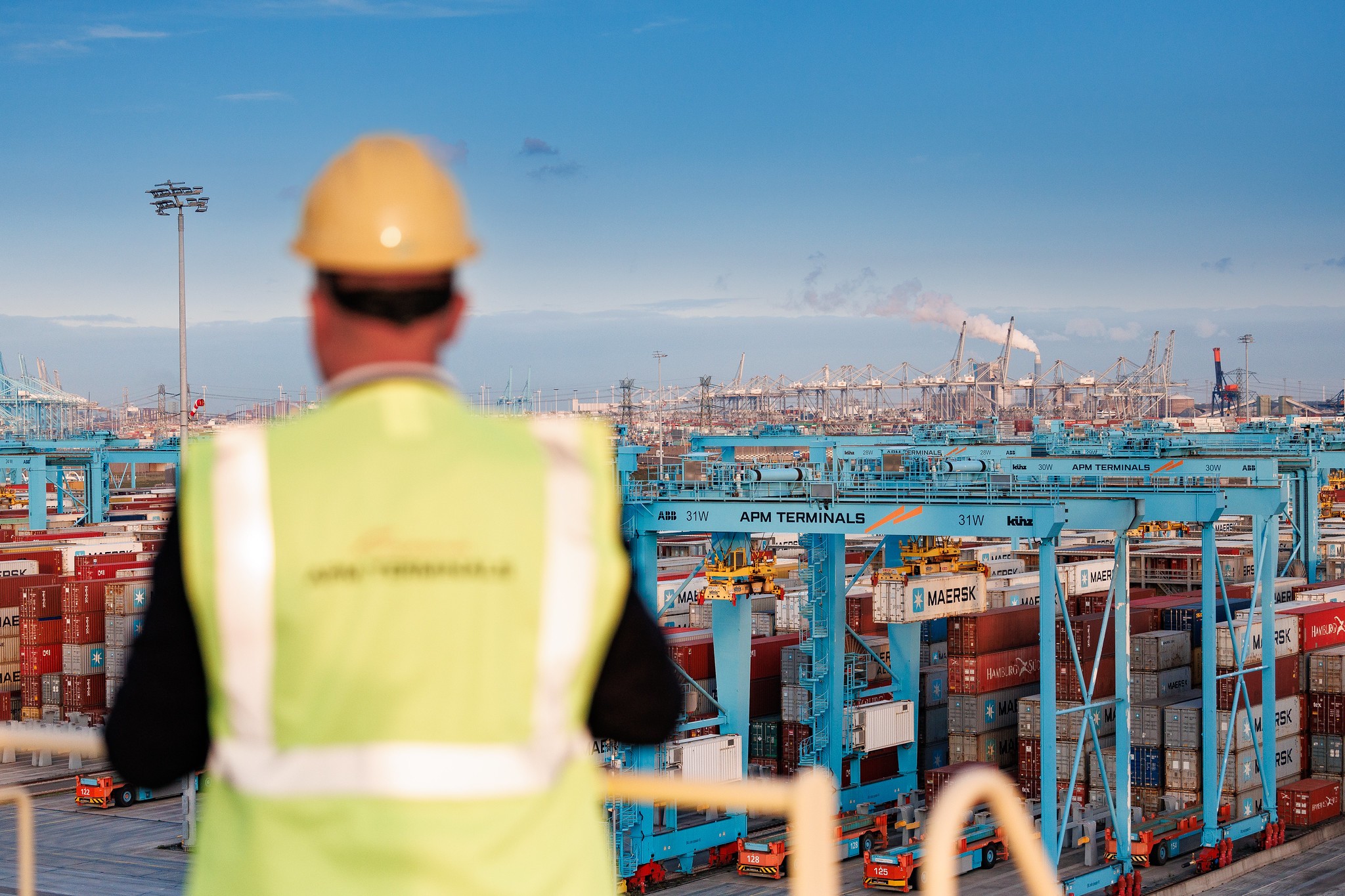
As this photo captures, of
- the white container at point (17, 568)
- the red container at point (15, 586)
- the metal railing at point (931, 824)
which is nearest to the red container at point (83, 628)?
the red container at point (15, 586)

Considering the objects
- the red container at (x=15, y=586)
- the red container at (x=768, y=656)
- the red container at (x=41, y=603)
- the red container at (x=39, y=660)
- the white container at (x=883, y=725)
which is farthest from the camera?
the red container at (x=15, y=586)

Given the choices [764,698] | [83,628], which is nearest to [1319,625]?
[764,698]

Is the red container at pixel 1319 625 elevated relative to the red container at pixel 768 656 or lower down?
elevated

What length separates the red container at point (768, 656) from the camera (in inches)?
1200

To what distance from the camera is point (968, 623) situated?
28812 mm

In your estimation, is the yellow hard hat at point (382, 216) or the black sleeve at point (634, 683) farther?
the black sleeve at point (634, 683)

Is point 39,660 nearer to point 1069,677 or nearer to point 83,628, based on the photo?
point 83,628

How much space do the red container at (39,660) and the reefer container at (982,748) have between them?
73.9 feet

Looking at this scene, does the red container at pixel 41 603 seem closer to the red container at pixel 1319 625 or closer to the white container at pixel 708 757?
the white container at pixel 708 757

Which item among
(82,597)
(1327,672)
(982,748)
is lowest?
(982,748)

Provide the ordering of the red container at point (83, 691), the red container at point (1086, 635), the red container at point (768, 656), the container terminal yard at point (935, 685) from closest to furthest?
1. the container terminal yard at point (935, 685)
2. the red container at point (1086, 635)
3. the red container at point (768, 656)
4. the red container at point (83, 691)

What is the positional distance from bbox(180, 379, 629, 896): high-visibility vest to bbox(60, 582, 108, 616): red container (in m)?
36.8

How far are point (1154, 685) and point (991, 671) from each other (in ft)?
10.3

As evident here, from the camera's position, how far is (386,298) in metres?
1.80
